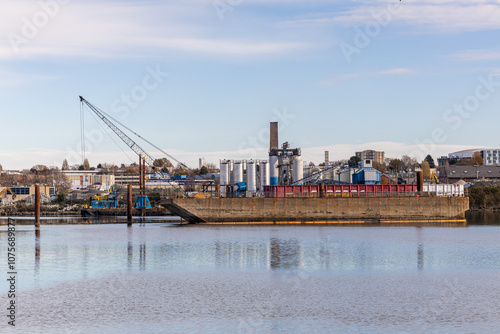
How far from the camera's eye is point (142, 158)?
4660 inches

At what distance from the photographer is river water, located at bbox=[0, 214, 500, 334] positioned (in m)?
28.1

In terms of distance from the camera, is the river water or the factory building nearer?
the river water

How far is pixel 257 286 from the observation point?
3688cm

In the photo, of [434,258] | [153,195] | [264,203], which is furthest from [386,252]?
[153,195]

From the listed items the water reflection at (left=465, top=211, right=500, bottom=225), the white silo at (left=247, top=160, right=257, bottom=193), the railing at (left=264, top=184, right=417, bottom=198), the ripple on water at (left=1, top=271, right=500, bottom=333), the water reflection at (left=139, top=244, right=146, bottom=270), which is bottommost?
the water reflection at (left=465, top=211, right=500, bottom=225)

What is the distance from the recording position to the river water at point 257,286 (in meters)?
28.1

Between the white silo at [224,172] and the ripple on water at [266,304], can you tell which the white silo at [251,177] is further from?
the ripple on water at [266,304]

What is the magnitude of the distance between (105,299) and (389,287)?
15.2 metres

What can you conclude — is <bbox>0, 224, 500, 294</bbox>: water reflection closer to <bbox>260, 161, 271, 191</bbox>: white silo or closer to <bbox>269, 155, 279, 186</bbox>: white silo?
<bbox>260, 161, 271, 191</bbox>: white silo

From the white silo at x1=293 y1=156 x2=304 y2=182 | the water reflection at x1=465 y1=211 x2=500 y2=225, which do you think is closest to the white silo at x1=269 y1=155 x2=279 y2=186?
the white silo at x1=293 y1=156 x2=304 y2=182

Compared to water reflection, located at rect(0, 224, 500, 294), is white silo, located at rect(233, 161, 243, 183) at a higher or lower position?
higher

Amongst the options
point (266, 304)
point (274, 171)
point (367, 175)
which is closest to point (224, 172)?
point (274, 171)

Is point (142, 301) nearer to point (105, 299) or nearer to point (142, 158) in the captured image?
point (105, 299)

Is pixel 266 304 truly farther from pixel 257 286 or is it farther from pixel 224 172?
pixel 224 172
